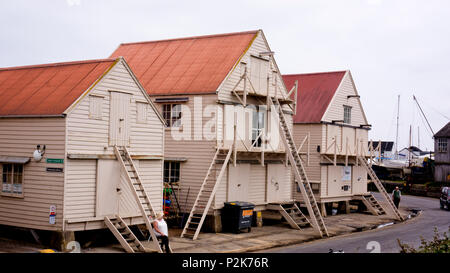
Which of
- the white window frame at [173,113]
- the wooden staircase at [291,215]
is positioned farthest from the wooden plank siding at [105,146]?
the wooden staircase at [291,215]

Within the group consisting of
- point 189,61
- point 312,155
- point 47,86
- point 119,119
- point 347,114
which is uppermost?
point 189,61

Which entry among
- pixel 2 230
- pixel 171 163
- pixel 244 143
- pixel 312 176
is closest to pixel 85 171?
pixel 2 230

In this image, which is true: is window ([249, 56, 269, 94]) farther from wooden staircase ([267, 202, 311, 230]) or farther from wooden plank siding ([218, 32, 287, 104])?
wooden staircase ([267, 202, 311, 230])

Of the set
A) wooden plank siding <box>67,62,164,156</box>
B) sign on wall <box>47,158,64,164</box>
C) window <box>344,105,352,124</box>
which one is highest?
window <box>344,105,352,124</box>

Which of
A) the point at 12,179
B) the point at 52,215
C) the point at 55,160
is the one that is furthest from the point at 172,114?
the point at 52,215

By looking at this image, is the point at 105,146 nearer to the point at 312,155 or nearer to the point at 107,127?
the point at 107,127

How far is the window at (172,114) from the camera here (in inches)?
1058

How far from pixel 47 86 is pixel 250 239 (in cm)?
1088

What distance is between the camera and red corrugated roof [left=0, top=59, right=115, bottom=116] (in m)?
19.5

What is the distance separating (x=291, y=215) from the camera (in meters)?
29.4

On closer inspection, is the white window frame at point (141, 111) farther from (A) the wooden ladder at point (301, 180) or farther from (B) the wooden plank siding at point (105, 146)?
(A) the wooden ladder at point (301, 180)

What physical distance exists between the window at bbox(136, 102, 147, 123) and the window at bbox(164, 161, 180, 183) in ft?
18.0

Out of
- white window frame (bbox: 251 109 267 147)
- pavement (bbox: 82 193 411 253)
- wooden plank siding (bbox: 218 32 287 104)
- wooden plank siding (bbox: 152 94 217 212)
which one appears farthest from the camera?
white window frame (bbox: 251 109 267 147)

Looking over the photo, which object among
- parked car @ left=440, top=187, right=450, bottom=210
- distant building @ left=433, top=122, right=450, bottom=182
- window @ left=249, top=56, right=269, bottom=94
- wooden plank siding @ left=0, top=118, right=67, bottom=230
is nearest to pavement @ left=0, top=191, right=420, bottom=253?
wooden plank siding @ left=0, top=118, right=67, bottom=230
